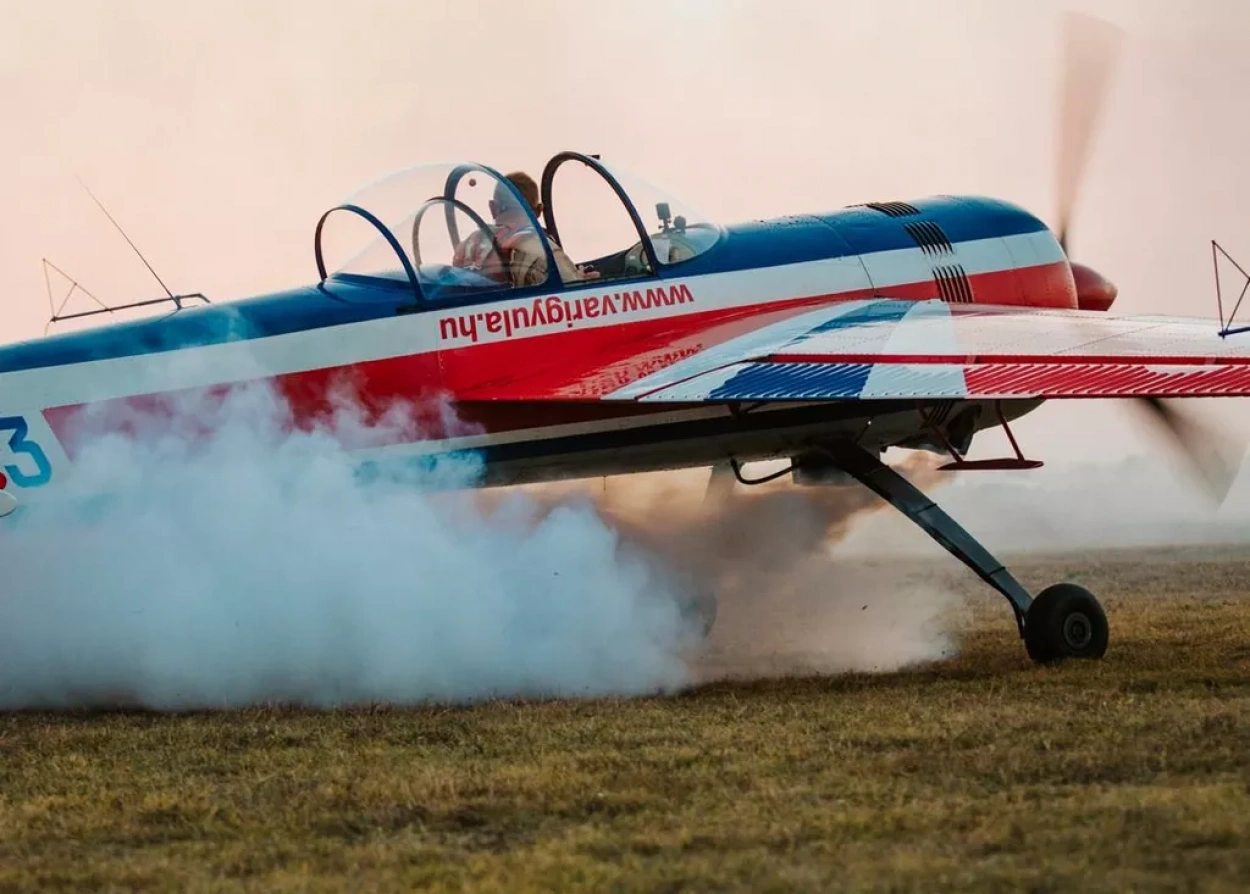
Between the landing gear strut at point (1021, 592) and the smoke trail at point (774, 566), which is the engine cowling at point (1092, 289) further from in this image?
the landing gear strut at point (1021, 592)

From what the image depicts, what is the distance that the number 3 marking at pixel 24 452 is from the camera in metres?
7.89

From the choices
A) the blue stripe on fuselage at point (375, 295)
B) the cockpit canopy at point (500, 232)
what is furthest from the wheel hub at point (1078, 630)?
the cockpit canopy at point (500, 232)

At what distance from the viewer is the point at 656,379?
351 inches

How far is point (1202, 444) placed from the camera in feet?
32.6

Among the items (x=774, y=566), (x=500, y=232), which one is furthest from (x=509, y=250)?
(x=774, y=566)

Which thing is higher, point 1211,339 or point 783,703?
point 1211,339

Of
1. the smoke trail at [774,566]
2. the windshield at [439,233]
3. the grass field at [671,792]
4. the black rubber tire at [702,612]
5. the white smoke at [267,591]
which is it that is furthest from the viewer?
the smoke trail at [774,566]

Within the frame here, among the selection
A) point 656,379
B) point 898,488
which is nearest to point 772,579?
point 898,488

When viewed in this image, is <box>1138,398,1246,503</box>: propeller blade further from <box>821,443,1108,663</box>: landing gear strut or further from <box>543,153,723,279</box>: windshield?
<box>543,153,723,279</box>: windshield

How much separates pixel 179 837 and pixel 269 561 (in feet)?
9.97

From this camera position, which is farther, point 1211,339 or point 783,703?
point 1211,339

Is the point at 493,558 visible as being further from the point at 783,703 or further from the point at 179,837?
the point at 179,837

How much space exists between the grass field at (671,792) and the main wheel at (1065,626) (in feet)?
3.36

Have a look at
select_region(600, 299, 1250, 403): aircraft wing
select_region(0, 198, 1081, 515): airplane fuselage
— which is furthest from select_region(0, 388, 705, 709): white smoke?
select_region(600, 299, 1250, 403): aircraft wing
